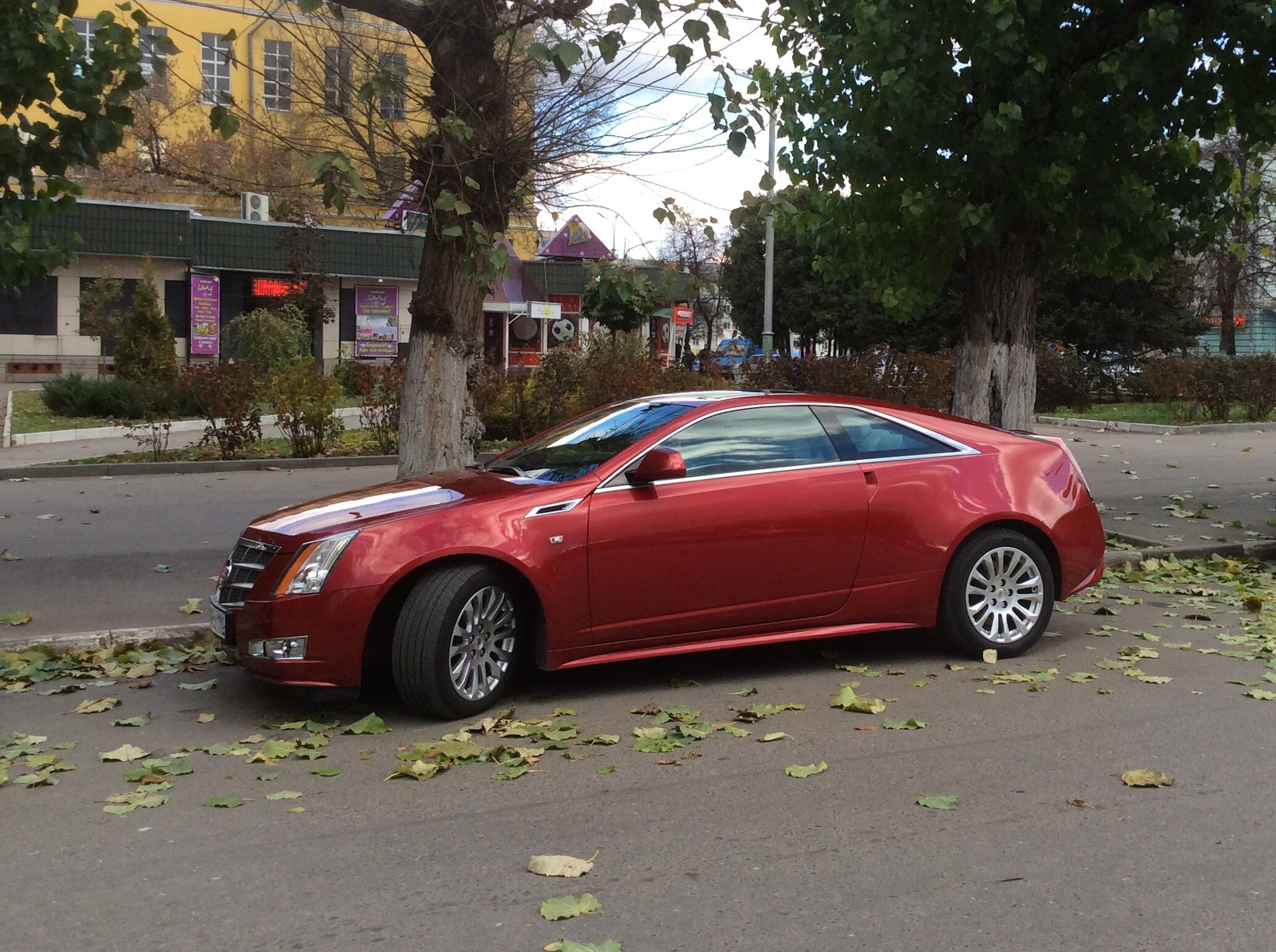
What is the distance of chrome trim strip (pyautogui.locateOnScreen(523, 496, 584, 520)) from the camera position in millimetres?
6000

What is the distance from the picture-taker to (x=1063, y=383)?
1230 inches

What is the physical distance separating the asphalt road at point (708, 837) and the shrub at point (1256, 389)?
21.5 m

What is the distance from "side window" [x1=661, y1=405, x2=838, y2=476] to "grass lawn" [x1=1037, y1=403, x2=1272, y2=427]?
65.7 feet

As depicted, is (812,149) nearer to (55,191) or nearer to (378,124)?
(378,124)

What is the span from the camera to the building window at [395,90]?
8492 mm

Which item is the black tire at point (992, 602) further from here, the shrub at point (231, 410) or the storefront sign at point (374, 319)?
the storefront sign at point (374, 319)

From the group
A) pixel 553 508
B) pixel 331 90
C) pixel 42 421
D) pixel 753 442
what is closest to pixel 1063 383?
pixel 42 421

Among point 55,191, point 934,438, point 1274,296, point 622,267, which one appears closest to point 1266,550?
point 934,438

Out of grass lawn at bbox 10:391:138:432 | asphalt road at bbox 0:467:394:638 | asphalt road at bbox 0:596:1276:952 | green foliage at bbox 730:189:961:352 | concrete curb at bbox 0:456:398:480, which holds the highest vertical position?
green foliage at bbox 730:189:961:352

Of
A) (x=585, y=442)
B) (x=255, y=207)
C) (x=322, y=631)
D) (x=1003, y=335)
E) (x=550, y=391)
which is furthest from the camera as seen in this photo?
(x=255, y=207)

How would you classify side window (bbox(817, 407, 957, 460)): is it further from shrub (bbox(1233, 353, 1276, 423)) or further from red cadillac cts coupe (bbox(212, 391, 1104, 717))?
shrub (bbox(1233, 353, 1276, 423))

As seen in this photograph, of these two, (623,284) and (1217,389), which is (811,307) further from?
(623,284)

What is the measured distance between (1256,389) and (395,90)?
73.1ft

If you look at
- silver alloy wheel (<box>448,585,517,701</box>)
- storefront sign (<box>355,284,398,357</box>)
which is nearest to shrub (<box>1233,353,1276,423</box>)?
silver alloy wheel (<box>448,585,517,701</box>)
